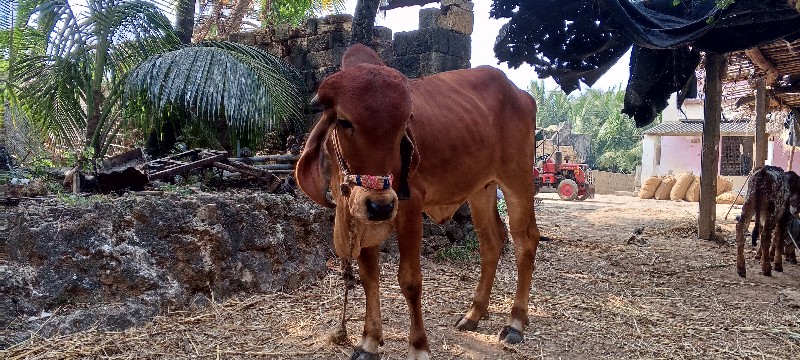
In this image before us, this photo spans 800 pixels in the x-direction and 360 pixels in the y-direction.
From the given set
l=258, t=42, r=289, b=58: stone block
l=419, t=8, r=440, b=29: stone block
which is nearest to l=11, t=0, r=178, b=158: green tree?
l=258, t=42, r=289, b=58: stone block

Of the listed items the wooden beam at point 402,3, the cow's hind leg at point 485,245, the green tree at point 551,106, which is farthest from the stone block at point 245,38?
the green tree at point 551,106

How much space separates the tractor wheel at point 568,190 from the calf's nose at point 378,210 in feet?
60.1

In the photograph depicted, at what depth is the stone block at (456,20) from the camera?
6.41 metres

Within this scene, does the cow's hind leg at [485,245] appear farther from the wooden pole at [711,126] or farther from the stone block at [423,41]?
the wooden pole at [711,126]

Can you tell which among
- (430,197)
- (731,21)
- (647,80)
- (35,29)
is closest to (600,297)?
(430,197)

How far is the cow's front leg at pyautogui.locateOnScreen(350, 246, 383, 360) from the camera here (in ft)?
10.7

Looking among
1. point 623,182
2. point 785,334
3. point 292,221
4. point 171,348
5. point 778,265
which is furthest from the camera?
point 623,182

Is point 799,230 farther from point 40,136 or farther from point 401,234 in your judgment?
point 40,136

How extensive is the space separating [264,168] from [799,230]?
19.5 ft

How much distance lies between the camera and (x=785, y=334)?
4.09 m

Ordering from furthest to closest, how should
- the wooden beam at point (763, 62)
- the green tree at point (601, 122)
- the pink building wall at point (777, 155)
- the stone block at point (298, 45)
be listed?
the green tree at point (601, 122) → the pink building wall at point (777, 155) → the wooden beam at point (763, 62) → the stone block at point (298, 45)

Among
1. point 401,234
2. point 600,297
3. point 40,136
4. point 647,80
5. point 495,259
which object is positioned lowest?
point 600,297

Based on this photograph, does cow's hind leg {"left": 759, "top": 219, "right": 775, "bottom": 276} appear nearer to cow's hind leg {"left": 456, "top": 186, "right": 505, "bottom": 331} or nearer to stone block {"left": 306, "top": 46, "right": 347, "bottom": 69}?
cow's hind leg {"left": 456, "top": 186, "right": 505, "bottom": 331}

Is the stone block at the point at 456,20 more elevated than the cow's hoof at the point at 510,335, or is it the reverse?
the stone block at the point at 456,20
